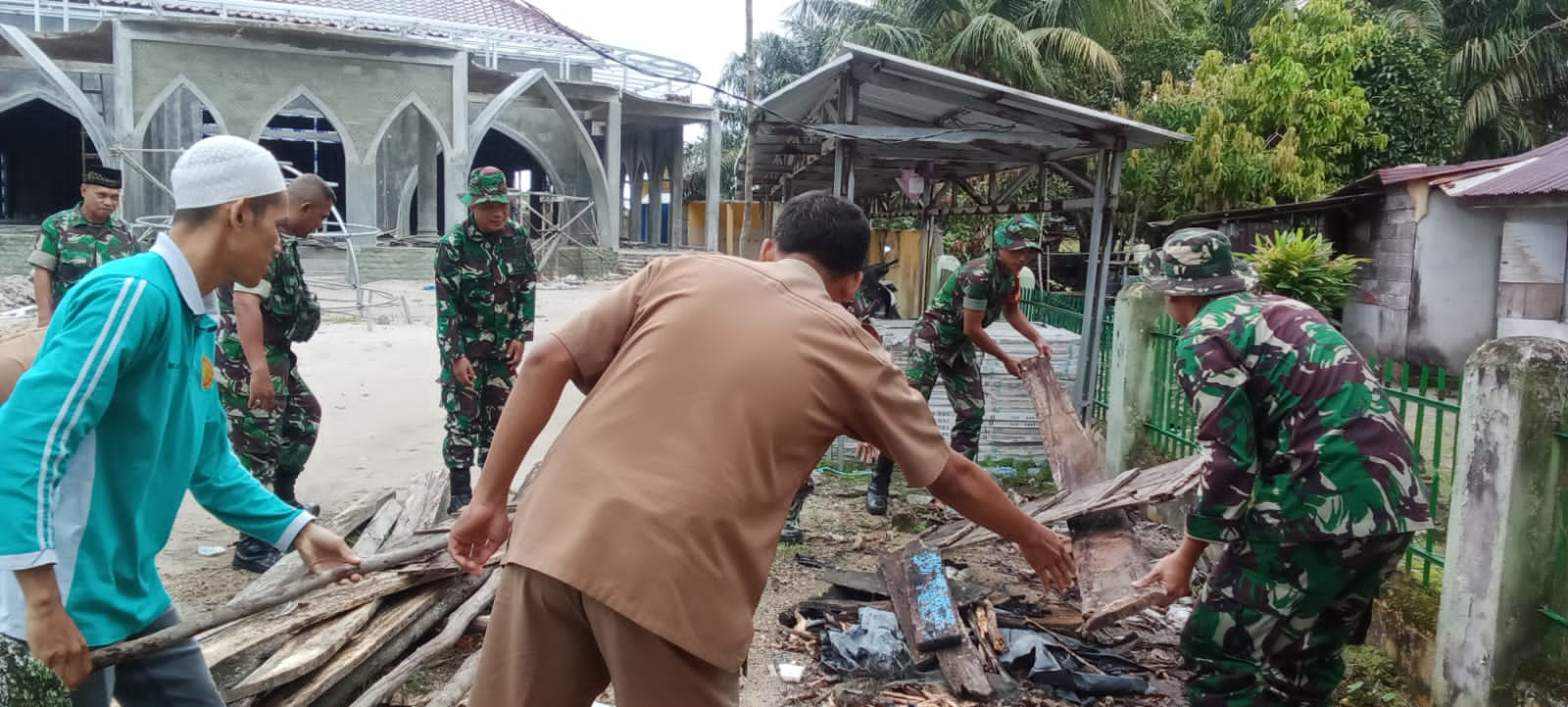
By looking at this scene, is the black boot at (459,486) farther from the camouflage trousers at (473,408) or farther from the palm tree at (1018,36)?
the palm tree at (1018,36)

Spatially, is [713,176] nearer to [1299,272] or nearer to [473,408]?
[1299,272]

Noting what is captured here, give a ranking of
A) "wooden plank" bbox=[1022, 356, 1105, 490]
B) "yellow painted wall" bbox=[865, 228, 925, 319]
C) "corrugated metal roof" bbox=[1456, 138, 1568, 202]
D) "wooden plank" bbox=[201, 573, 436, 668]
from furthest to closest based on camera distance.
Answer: "yellow painted wall" bbox=[865, 228, 925, 319]
"corrugated metal roof" bbox=[1456, 138, 1568, 202]
"wooden plank" bbox=[1022, 356, 1105, 490]
"wooden plank" bbox=[201, 573, 436, 668]

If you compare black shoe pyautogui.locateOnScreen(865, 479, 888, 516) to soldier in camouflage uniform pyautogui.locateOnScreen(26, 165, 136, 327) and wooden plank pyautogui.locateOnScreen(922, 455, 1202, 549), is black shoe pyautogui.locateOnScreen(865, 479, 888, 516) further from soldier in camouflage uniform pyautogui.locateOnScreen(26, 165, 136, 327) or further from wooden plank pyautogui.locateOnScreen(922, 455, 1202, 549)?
soldier in camouflage uniform pyautogui.locateOnScreen(26, 165, 136, 327)

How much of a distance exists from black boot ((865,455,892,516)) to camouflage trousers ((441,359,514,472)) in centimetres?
248

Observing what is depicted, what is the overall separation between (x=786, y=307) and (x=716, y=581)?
57 centimetres

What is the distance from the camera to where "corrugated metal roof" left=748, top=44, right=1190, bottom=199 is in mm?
7883

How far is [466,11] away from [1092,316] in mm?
27928

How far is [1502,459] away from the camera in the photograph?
11.4ft

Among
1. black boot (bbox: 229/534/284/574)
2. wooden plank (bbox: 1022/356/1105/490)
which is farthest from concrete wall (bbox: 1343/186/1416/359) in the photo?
black boot (bbox: 229/534/284/574)

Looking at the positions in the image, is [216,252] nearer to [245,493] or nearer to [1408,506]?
[245,493]

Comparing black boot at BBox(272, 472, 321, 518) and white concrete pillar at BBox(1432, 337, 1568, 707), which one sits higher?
white concrete pillar at BBox(1432, 337, 1568, 707)

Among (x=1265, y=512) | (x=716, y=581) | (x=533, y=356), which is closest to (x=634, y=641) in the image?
(x=716, y=581)

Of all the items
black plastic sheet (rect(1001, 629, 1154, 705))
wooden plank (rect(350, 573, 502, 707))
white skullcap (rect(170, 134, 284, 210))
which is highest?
white skullcap (rect(170, 134, 284, 210))

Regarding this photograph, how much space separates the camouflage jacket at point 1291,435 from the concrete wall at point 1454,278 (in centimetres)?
1250
